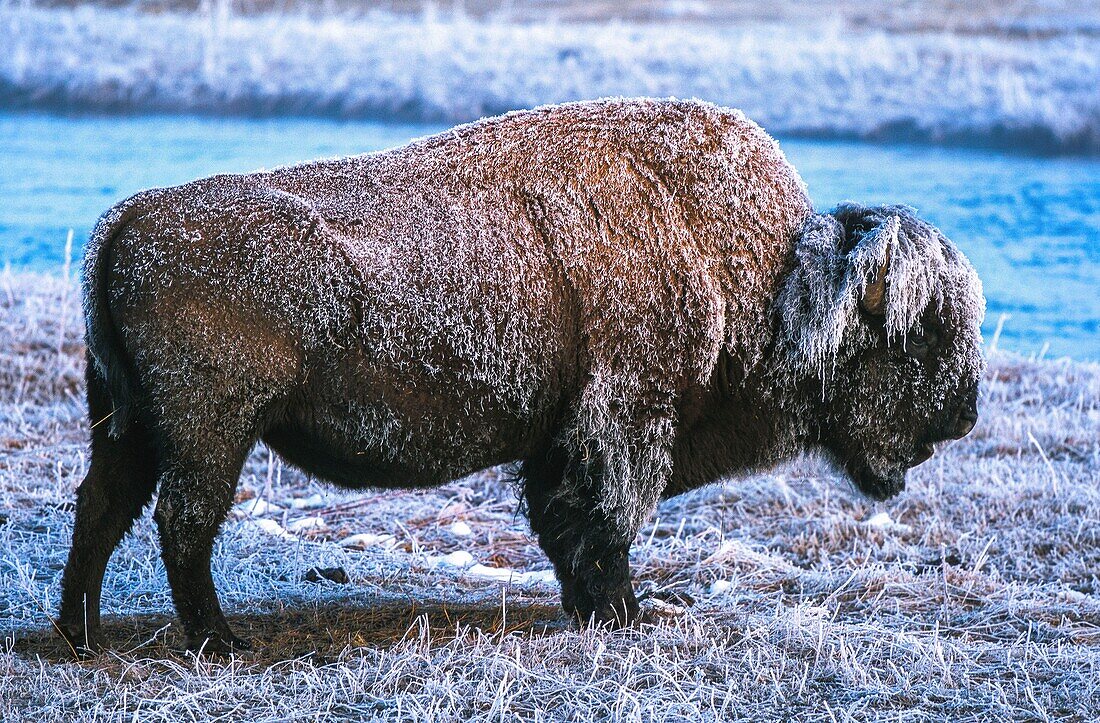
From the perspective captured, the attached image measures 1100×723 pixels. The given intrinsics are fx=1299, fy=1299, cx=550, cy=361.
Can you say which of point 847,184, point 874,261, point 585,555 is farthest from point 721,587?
point 847,184

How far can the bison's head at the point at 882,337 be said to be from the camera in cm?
497

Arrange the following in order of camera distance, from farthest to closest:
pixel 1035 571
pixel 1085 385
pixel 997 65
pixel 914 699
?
pixel 997 65 < pixel 1085 385 < pixel 1035 571 < pixel 914 699

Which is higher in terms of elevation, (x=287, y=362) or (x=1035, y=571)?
(x=287, y=362)

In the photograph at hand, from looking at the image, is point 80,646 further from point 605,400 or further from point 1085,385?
point 1085,385

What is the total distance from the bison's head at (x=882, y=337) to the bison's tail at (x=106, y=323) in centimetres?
245

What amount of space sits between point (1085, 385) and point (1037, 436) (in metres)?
1.59

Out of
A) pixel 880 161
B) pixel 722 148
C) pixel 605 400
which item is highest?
pixel 722 148

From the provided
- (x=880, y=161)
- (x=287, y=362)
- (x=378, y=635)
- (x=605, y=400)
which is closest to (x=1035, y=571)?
(x=605, y=400)

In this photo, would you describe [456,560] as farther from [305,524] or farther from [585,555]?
[585,555]

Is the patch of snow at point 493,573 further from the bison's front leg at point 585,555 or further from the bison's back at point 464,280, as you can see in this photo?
the bison's back at point 464,280

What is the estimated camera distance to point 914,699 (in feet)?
14.0

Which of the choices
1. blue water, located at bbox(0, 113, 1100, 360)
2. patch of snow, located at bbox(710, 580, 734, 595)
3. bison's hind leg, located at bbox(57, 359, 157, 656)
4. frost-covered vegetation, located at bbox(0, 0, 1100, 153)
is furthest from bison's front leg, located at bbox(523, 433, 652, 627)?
frost-covered vegetation, located at bbox(0, 0, 1100, 153)

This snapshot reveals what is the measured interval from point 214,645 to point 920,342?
9.53 feet

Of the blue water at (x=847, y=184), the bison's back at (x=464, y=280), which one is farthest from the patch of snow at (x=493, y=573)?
the blue water at (x=847, y=184)
